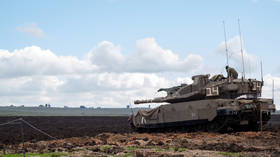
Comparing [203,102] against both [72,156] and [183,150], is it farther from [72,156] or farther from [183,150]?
[72,156]

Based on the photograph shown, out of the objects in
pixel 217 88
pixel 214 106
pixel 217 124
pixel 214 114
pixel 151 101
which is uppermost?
pixel 217 88

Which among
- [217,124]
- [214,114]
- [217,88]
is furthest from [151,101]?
[214,114]

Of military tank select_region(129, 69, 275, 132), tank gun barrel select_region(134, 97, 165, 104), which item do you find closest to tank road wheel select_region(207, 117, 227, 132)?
military tank select_region(129, 69, 275, 132)

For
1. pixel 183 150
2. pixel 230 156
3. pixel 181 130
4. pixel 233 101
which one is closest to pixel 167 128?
pixel 181 130

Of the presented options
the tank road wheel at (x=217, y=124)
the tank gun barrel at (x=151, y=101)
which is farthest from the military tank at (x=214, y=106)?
the tank gun barrel at (x=151, y=101)

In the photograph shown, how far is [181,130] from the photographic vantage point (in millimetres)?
27172

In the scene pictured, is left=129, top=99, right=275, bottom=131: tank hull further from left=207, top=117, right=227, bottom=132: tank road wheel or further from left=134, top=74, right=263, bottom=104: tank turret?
left=134, top=74, right=263, bottom=104: tank turret

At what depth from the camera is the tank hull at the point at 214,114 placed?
23797 millimetres

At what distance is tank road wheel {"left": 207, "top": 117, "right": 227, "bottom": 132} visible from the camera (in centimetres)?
2433

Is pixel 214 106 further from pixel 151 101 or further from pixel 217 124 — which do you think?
pixel 151 101

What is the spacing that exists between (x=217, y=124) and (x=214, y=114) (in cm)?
101

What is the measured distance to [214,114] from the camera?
78.7 ft

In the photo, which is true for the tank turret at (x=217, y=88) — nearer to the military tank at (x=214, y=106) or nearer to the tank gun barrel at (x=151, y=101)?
the military tank at (x=214, y=106)

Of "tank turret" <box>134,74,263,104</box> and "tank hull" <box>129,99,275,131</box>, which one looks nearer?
"tank hull" <box>129,99,275,131</box>
